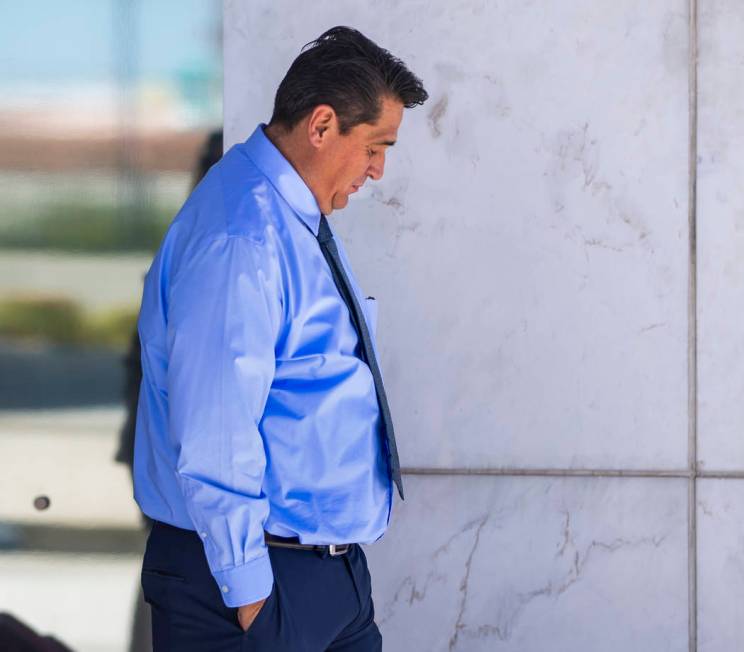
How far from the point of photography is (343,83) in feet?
7.78

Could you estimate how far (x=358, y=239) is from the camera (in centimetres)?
350

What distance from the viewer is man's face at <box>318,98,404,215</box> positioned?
2420 millimetres

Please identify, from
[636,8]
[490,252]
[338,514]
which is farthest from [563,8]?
[338,514]

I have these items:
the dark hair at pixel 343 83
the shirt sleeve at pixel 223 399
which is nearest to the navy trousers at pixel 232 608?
the shirt sleeve at pixel 223 399

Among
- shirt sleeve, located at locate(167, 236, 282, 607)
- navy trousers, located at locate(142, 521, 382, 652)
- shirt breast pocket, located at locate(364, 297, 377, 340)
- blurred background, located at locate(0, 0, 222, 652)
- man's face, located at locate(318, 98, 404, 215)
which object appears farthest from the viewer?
blurred background, located at locate(0, 0, 222, 652)

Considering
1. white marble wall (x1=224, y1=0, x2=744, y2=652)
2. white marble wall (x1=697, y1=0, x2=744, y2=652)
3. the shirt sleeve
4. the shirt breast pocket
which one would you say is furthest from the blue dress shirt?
white marble wall (x1=697, y1=0, x2=744, y2=652)

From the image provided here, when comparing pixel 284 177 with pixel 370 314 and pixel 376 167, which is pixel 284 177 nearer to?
pixel 376 167

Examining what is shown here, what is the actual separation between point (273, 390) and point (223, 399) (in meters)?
0.17

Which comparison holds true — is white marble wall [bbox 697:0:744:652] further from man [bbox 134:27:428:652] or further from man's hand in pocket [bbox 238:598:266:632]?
man's hand in pocket [bbox 238:598:266:632]

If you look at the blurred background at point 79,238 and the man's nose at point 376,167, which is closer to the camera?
the man's nose at point 376,167

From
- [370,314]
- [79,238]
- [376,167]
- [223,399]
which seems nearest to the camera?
[223,399]

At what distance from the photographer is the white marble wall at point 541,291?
3.50 meters

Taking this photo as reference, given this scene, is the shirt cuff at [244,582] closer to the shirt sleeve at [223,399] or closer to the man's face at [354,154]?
the shirt sleeve at [223,399]

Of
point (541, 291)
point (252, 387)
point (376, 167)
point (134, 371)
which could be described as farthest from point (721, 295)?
point (252, 387)
